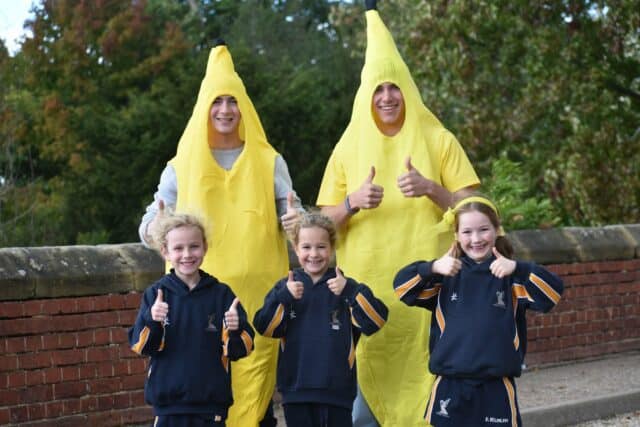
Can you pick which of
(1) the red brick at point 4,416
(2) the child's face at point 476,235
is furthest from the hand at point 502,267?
(1) the red brick at point 4,416

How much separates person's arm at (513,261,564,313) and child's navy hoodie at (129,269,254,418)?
114cm

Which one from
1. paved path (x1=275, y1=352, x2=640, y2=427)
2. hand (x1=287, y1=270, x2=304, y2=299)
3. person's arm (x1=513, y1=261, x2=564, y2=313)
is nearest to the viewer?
person's arm (x1=513, y1=261, x2=564, y2=313)

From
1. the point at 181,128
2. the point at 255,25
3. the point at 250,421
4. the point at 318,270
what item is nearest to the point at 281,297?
the point at 318,270

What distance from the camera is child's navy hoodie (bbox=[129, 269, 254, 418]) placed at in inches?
189

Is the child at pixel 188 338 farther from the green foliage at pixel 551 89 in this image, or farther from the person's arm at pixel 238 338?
the green foliage at pixel 551 89

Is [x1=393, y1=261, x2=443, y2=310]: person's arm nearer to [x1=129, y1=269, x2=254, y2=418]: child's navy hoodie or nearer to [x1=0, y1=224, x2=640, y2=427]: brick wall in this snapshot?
[x1=129, y1=269, x2=254, y2=418]: child's navy hoodie

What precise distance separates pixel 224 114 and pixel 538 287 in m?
1.69

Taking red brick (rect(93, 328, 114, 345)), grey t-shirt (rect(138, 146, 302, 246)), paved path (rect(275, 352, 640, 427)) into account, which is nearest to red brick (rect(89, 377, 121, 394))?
red brick (rect(93, 328, 114, 345))

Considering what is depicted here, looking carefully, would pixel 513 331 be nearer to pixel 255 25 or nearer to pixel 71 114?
pixel 71 114

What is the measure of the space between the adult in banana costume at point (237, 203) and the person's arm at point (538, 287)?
106 cm

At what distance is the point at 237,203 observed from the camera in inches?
218

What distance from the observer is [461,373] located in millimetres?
4926

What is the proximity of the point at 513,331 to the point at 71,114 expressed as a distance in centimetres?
1834

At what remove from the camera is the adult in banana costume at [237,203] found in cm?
547
